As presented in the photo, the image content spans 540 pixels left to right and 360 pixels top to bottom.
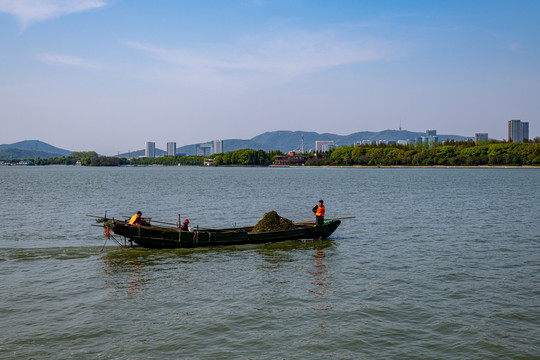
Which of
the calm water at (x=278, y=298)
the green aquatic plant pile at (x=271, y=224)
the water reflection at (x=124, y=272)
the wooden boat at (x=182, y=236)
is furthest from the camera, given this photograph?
the green aquatic plant pile at (x=271, y=224)

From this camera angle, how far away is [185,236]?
88.2ft

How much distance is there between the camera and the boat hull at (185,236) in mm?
26266

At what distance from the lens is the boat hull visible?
86.2ft

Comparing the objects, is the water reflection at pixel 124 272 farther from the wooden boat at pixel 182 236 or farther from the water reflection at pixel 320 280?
the water reflection at pixel 320 280

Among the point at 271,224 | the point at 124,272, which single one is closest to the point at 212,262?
the point at 124,272

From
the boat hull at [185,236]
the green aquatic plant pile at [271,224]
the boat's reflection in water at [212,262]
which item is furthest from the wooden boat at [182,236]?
the green aquatic plant pile at [271,224]

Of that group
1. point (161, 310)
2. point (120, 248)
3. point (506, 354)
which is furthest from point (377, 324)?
point (120, 248)

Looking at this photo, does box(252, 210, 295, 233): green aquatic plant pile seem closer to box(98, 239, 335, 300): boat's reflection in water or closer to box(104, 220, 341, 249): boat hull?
box(104, 220, 341, 249): boat hull

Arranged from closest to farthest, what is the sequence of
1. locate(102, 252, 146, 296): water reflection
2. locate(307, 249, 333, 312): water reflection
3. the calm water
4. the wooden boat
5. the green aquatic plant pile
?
the calm water
locate(307, 249, 333, 312): water reflection
locate(102, 252, 146, 296): water reflection
the wooden boat
the green aquatic plant pile

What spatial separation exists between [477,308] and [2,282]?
19.9 meters

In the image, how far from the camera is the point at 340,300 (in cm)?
1733

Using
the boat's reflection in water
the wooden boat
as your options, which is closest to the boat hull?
the wooden boat

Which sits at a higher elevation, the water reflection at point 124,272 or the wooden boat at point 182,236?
the wooden boat at point 182,236

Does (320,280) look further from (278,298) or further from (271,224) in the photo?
(271,224)
